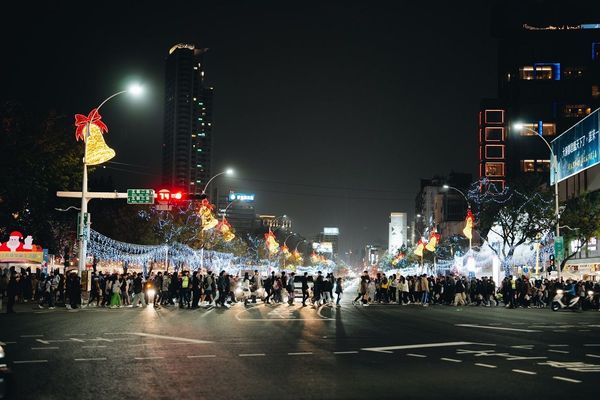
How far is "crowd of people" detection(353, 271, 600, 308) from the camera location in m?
36.4

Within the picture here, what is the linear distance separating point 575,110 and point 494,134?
1905 centimetres

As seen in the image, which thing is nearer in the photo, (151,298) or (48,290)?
(48,290)

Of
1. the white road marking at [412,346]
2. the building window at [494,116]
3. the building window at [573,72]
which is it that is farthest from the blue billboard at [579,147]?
the building window at [494,116]

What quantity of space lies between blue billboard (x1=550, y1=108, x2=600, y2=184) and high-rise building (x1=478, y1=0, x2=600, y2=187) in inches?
1187

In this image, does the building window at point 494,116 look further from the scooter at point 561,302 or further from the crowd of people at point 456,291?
the scooter at point 561,302

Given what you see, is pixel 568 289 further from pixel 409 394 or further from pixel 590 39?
pixel 590 39

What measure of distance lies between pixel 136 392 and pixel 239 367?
103 inches

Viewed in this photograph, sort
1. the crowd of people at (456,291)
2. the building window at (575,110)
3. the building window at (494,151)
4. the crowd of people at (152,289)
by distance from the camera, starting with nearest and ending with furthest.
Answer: the crowd of people at (152,289) → the crowd of people at (456,291) → the building window at (575,110) → the building window at (494,151)

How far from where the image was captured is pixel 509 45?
104625mm

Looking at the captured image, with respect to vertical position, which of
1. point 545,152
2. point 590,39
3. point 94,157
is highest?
point 590,39

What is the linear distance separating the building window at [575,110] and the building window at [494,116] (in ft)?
57.0

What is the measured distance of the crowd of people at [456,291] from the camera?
36438 mm

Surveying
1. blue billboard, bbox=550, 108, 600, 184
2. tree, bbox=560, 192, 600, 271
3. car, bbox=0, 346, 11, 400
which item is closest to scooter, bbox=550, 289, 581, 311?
tree, bbox=560, 192, 600, 271

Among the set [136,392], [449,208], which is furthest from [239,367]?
[449,208]
